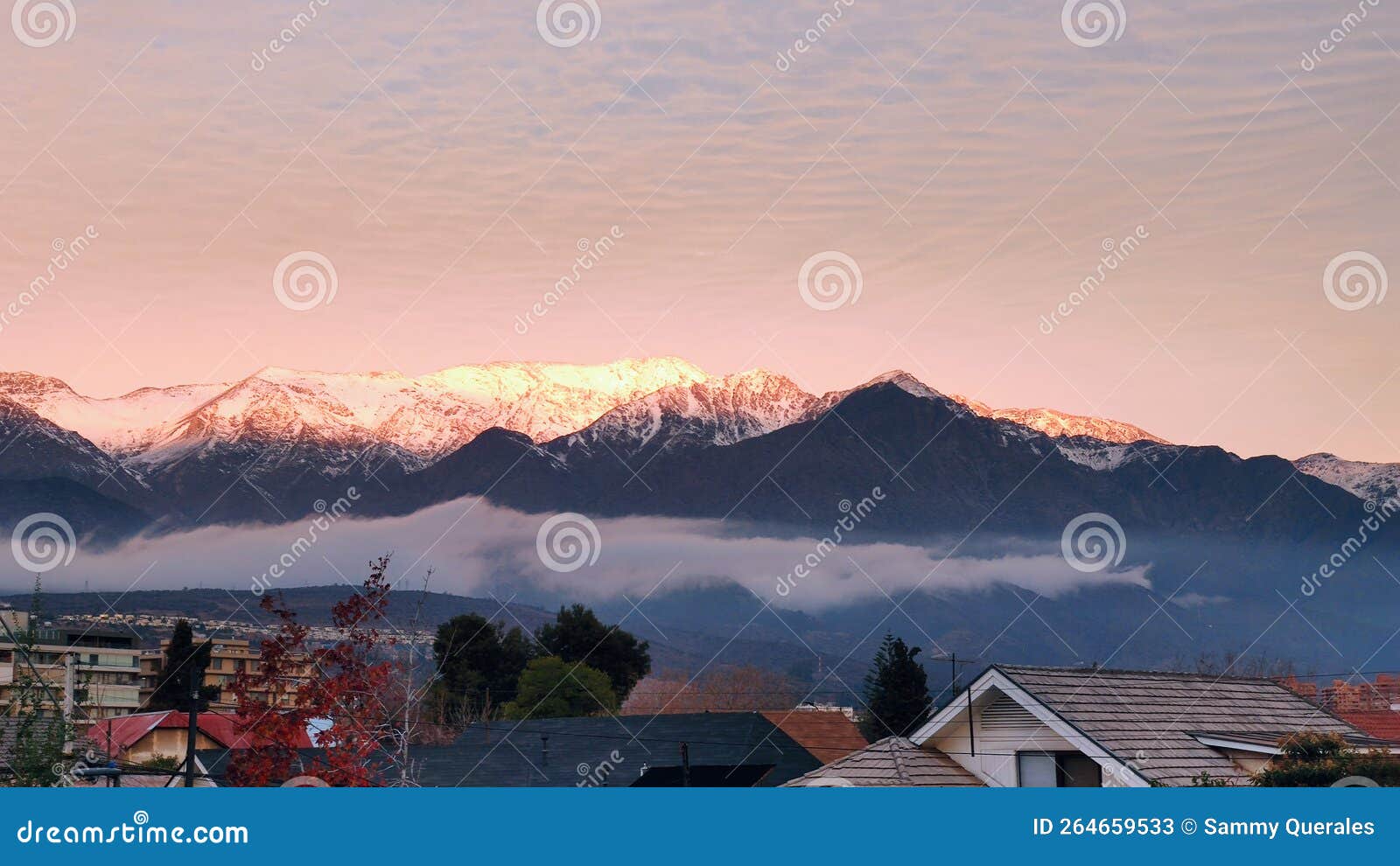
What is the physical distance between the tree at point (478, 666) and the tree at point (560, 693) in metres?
3.07

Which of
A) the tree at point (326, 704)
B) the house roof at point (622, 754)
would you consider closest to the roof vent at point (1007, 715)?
the tree at point (326, 704)

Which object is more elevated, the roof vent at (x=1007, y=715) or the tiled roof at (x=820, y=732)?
the tiled roof at (x=820, y=732)

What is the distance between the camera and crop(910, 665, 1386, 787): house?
26.1 m

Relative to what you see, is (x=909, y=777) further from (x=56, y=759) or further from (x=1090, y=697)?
(x=56, y=759)

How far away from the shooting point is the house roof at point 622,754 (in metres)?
48.8

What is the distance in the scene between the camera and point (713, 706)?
128500mm

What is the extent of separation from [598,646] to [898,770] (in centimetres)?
7567

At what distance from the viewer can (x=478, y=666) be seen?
100438 mm

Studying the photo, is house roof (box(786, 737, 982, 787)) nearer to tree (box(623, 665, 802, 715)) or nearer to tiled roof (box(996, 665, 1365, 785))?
tiled roof (box(996, 665, 1365, 785))

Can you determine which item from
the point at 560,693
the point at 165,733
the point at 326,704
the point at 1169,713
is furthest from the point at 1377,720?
the point at 165,733

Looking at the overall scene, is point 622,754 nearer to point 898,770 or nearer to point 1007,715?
point 898,770

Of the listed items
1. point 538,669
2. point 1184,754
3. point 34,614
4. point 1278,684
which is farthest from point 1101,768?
point 538,669

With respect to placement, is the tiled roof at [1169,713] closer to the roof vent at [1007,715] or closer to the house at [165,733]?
the roof vent at [1007,715]

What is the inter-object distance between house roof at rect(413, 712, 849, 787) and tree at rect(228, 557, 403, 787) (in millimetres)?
16838
